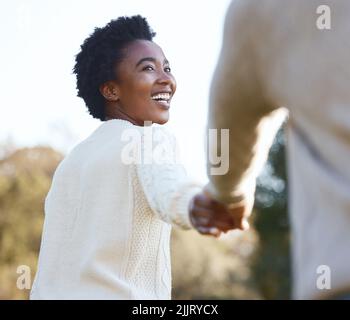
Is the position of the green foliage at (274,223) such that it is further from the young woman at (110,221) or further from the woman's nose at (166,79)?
the young woman at (110,221)

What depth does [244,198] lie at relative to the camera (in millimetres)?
2002

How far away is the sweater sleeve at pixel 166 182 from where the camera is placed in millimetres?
2480

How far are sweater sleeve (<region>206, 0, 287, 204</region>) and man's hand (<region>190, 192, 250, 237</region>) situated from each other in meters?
0.35

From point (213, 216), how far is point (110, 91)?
44.2 inches

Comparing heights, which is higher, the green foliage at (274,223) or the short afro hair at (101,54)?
the green foliage at (274,223)

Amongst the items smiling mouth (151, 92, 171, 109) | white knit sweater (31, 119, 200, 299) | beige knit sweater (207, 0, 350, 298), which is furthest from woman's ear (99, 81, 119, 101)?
beige knit sweater (207, 0, 350, 298)

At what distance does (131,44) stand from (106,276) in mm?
954

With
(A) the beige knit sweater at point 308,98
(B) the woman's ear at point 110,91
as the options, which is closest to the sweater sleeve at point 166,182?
(B) the woman's ear at point 110,91

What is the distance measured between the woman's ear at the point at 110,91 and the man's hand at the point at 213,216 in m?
0.97

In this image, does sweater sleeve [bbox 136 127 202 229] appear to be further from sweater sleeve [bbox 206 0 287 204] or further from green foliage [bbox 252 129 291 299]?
green foliage [bbox 252 129 291 299]

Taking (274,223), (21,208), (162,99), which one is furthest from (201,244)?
(162,99)

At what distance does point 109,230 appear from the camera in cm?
278

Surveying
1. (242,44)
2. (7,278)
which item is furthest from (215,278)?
(242,44)

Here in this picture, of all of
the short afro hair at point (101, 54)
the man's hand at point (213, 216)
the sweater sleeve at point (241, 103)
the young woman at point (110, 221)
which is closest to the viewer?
the sweater sleeve at point (241, 103)
